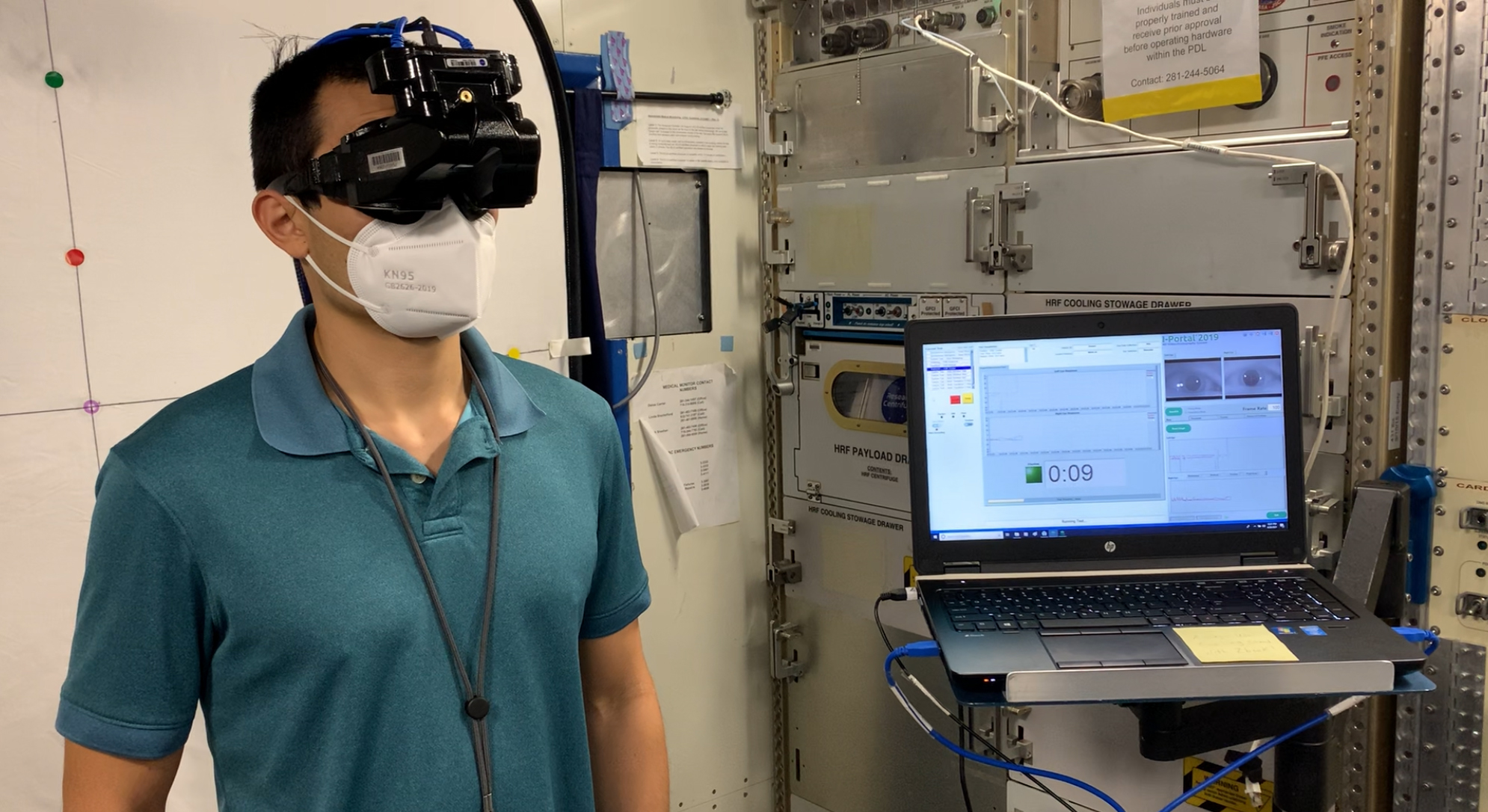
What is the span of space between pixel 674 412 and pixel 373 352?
4.73 ft

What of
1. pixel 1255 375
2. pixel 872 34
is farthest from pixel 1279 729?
pixel 872 34

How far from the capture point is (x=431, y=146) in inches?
41.8

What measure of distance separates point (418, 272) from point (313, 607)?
33cm

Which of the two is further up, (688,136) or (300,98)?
(688,136)

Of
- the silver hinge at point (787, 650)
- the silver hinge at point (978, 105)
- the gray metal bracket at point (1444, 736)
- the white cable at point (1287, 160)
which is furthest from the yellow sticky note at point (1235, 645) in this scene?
the silver hinge at point (787, 650)

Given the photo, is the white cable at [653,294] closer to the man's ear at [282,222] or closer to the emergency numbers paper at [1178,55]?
the emergency numbers paper at [1178,55]

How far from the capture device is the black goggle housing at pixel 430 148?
42.2 inches

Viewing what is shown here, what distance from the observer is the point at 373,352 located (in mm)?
1159

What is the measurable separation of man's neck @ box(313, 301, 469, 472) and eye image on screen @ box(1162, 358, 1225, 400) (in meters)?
1.02

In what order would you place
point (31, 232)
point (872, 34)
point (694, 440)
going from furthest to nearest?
point (694, 440) < point (872, 34) < point (31, 232)

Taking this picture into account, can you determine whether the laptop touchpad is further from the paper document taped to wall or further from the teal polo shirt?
the paper document taped to wall

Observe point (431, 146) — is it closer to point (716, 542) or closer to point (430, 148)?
point (430, 148)

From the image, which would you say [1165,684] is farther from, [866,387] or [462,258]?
[866,387]

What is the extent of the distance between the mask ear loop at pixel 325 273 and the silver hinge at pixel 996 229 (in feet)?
4.53
